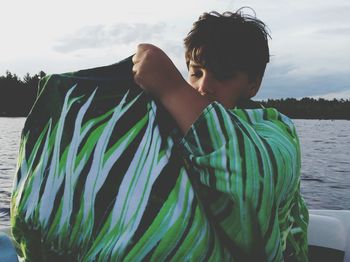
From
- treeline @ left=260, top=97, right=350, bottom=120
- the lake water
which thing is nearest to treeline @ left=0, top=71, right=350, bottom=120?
treeline @ left=260, top=97, right=350, bottom=120

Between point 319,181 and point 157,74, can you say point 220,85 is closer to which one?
point 157,74

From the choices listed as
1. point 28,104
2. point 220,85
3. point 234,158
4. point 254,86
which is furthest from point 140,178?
point 28,104

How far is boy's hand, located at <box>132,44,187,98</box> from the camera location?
91 centimetres

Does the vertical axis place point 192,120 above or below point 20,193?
above

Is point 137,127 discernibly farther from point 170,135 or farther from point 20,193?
point 20,193

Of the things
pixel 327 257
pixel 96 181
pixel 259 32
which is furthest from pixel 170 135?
pixel 327 257

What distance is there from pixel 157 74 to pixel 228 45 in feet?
0.83

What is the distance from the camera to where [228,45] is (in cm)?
109

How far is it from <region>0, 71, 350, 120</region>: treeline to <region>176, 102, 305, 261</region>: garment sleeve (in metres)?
64.4

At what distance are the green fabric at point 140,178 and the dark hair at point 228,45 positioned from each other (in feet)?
0.62

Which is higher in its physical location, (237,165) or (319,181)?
(237,165)

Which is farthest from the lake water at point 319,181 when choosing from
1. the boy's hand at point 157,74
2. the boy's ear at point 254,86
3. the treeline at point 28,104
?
the treeline at point 28,104

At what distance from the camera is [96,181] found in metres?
0.87

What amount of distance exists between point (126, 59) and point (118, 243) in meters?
0.41
